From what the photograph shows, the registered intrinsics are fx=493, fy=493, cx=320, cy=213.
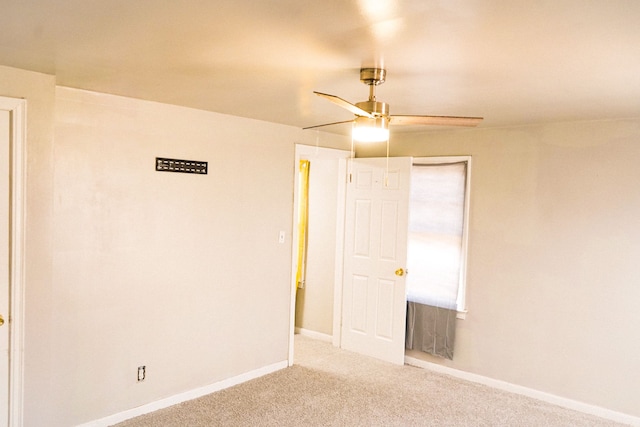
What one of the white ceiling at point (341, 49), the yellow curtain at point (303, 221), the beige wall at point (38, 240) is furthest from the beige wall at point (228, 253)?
the yellow curtain at point (303, 221)

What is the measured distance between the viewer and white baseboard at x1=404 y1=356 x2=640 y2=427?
384cm

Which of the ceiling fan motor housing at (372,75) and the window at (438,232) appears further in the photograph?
the window at (438,232)

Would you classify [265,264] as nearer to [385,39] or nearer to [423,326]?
[423,326]

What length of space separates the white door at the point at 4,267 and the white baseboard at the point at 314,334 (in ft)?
11.3

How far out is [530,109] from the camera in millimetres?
3541

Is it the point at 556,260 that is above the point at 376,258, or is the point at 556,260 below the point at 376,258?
above

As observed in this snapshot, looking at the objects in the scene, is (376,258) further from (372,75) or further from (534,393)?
(372,75)

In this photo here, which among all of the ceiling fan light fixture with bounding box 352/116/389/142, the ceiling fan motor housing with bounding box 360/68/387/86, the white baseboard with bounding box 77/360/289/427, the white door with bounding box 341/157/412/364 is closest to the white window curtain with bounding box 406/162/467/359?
the white door with bounding box 341/157/412/364

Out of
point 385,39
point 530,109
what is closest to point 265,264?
point 530,109

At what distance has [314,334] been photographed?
5.86 m

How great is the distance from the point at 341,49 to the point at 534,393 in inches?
139

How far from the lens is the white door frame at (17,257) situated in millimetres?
2809

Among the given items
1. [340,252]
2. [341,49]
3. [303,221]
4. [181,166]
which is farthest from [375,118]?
[303,221]

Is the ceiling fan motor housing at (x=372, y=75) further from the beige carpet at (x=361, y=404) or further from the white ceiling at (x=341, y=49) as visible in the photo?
the beige carpet at (x=361, y=404)
